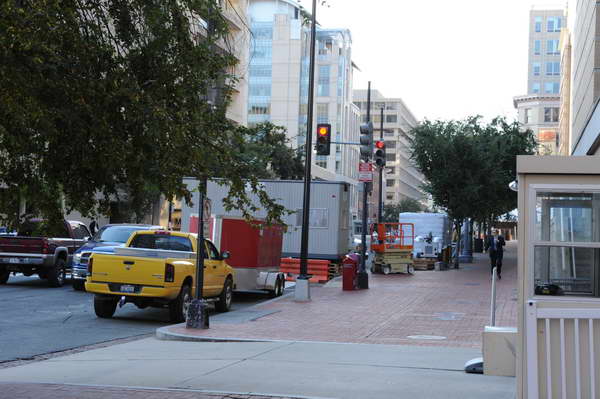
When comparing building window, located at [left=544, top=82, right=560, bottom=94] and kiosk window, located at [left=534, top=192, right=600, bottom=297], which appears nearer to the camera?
kiosk window, located at [left=534, top=192, right=600, bottom=297]

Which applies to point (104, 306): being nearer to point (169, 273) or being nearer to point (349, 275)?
point (169, 273)

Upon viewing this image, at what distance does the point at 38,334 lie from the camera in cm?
1517

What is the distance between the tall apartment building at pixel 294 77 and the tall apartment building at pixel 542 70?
45.5 meters

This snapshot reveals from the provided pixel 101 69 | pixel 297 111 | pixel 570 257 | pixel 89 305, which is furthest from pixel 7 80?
pixel 297 111

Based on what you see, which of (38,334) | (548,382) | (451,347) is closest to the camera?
(548,382)

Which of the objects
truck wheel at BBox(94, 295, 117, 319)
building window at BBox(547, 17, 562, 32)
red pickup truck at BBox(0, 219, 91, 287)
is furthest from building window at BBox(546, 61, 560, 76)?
truck wheel at BBox(94, 295, 117, 319)

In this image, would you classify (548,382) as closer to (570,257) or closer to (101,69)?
(570,257)

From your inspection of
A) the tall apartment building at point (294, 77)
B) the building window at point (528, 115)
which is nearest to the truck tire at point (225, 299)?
the tall apartment building at point (294, 77)

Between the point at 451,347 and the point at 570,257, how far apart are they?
21.9 feet

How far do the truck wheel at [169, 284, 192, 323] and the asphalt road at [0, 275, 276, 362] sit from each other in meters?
0.34

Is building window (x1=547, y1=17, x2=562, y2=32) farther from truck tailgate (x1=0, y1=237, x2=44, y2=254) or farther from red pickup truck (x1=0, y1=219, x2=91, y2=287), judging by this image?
truck tailgate (x1=0, y1=237, x2=44, y2=254)

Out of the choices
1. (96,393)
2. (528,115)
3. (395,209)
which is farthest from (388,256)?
(528,115)

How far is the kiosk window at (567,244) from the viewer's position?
7504 millimetres

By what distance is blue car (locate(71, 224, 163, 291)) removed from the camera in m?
23.0
